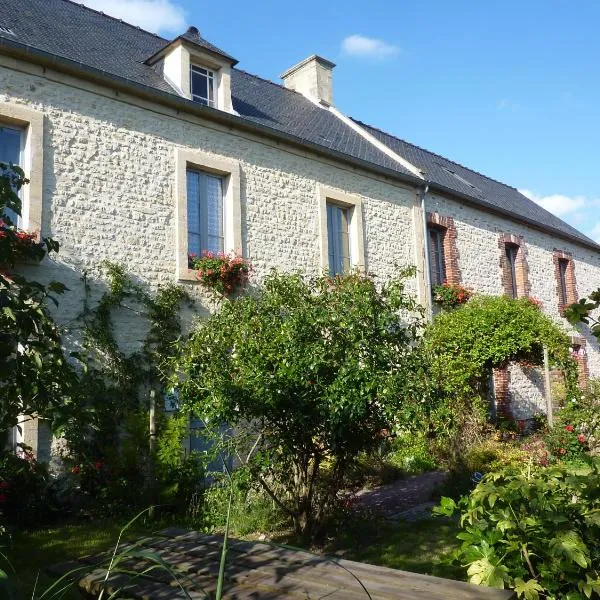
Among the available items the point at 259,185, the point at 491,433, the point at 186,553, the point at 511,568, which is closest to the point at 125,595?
the point at 186,553

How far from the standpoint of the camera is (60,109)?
320 inches

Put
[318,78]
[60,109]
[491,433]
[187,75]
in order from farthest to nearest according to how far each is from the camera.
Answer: [318,78] → [491,433] → [187,75] → [60,109]

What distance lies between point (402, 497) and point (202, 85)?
22.7 ft

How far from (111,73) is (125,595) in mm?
7412

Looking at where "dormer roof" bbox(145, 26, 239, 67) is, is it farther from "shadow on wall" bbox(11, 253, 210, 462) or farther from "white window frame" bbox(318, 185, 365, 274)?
"shadow on wall" bbox(11, 253, 210, 462)

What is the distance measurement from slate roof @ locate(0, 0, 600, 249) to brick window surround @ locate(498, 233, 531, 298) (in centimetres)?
61

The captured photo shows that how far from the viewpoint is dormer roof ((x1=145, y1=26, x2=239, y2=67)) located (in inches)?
388

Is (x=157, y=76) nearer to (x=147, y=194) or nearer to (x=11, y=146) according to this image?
(x=147, y=194)

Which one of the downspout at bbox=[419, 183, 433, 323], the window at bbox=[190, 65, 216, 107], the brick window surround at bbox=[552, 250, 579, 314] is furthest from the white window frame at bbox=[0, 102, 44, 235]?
the brick window surround at bbox=[552, 250, 579, 314]

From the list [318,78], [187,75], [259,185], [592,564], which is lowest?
[592,564]

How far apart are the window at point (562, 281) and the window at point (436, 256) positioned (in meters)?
5.08

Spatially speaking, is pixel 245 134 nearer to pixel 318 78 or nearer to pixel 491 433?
pixel 318 78

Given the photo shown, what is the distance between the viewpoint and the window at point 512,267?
1513cm

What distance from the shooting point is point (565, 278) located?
1745cm
